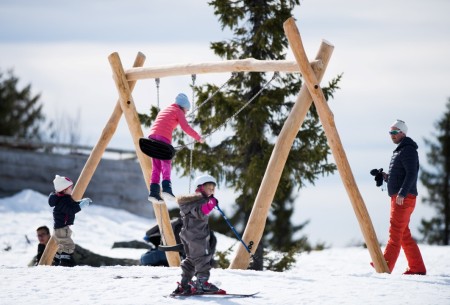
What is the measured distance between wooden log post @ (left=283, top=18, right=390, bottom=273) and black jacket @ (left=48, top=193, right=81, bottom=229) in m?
3.38

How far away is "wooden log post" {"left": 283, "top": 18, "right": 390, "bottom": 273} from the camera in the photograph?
32.6 ft

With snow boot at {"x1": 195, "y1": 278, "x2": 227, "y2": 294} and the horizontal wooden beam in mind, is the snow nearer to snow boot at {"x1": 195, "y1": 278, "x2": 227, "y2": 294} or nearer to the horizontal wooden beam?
snow boot at {"x1": 195, "y1": 278, "x2": 227, "y2": 294}

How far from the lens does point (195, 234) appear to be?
7922 millimetres

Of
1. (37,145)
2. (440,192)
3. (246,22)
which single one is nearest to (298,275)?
(246,22)

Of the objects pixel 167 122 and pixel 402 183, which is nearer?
pixel 402 183

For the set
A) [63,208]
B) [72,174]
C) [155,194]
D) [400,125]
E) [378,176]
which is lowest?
[63,208]

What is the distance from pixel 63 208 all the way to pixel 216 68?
272 centimetres

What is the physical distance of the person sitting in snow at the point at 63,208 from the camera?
10.3 meters

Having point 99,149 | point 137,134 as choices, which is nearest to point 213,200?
point 137,134

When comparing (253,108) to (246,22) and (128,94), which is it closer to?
(246,22)

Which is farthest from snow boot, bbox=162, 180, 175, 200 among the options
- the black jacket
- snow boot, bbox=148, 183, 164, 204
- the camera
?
the camera

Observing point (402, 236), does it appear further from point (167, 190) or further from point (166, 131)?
point (166, 131)

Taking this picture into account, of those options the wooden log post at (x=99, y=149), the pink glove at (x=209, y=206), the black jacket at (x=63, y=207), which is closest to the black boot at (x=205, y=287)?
the pink glove at (x=209, y=206)

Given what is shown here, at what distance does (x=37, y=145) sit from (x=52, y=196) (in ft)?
35.6
